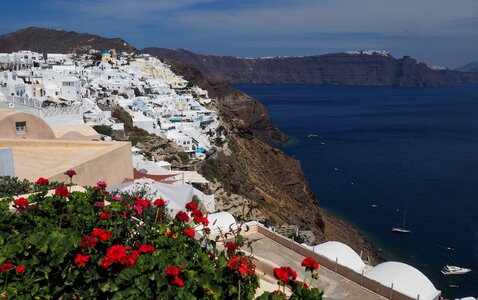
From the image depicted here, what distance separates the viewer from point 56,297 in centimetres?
381

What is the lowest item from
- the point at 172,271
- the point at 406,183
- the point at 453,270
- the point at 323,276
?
the point at 453,270

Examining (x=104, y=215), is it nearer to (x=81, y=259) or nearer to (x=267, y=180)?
(x=81, y=259)

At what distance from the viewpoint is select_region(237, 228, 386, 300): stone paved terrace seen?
6.84 meters

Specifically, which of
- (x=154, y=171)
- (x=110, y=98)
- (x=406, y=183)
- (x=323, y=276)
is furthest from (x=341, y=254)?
(x=406, y=183)

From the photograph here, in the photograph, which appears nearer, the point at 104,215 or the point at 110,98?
the point at 104,215

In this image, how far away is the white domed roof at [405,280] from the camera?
7.52 m

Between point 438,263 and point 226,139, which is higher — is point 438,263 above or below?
below

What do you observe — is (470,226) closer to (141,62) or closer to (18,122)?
(18,122)

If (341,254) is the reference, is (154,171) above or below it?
below

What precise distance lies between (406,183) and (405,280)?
135 feet

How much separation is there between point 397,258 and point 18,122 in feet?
86.2

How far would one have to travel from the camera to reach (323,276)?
7.37m

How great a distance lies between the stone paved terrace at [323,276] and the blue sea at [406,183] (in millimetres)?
20509

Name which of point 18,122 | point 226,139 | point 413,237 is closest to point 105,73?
point 226,139
